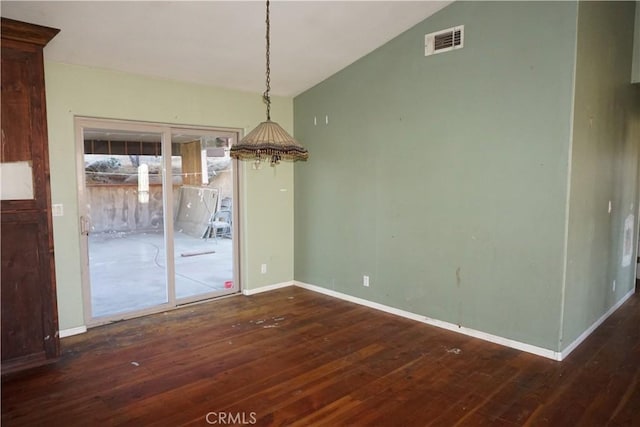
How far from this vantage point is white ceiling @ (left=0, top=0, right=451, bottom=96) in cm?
325

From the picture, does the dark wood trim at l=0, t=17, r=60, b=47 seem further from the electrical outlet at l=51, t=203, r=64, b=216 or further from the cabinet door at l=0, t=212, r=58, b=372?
the electrical outlet at l=51, t=203, r=64, b=216

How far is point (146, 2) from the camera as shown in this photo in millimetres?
3180

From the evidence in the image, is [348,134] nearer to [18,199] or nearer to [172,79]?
[172,79]

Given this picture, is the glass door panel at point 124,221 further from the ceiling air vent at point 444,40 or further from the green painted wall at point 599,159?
the green painted wall at point 599,159

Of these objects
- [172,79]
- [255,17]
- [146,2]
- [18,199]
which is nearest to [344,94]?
[255,17]

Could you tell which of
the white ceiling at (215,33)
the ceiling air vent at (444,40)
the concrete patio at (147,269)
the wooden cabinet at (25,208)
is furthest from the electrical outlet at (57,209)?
the ceiling air vent at (444,40)

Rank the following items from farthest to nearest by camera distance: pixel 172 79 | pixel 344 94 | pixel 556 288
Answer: pixel 344 94
pixel 172 79
pixel 556 288

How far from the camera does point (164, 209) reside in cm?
471

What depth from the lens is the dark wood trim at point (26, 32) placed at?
2963mm

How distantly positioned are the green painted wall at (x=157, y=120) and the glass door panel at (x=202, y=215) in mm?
229

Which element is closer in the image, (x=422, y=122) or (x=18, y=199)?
(x=18, y=199)

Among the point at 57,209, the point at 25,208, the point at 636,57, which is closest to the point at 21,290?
the point at 25,208

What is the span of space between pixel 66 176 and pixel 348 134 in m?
3.08

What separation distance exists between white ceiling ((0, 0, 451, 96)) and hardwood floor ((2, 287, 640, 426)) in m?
2.73
